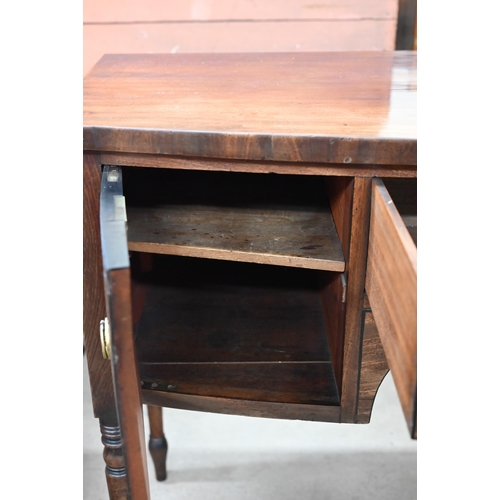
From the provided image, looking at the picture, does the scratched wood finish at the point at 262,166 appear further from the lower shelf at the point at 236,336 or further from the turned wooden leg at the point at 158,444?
the turned wooden leg at the point at 158,444

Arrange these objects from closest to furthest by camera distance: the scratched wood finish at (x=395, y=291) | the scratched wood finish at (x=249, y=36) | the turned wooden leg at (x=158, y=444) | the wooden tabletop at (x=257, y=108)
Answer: the scratched wood finish at (x=395, y=291) → the wooden tabletop at (x=257, y=108) → the turned wooden leg at (x=158, y=444) → the scratched wood finish at (x=249, y=36)

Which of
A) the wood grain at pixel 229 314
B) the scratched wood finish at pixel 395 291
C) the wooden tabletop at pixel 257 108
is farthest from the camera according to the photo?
the wood grain at pixel 229 314

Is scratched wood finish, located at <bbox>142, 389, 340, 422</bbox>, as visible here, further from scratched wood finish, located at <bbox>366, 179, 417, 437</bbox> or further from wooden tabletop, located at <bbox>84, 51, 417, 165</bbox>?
wooden tabletop, located at <bbox>84, 51, 417, 165</bbox>

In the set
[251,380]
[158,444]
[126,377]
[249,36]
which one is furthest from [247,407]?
[249,36]

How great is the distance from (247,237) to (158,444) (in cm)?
61

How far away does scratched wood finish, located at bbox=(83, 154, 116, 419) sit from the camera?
0.62 m

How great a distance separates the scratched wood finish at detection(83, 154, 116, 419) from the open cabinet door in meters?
0.08

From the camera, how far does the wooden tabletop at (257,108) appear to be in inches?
21.7


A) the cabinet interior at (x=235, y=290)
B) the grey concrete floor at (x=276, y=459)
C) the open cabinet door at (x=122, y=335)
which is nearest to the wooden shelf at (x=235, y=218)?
the cabinet interior at (x=235, y=290)
